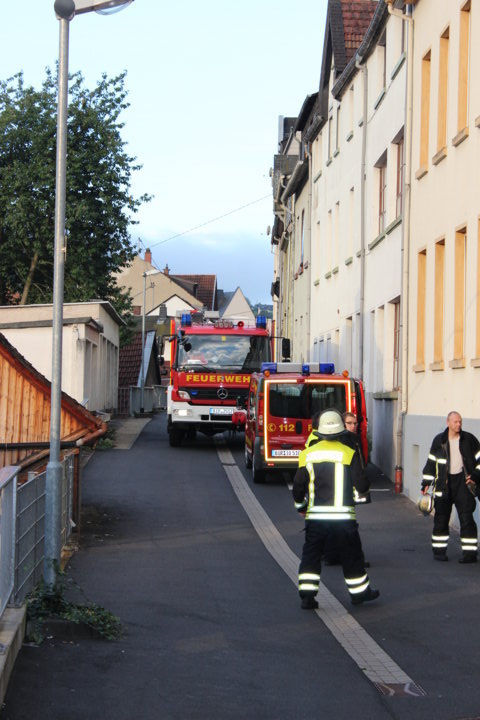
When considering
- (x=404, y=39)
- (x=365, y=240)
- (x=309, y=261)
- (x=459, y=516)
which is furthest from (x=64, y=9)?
(x=309, y=261)

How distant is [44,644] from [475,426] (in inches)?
346

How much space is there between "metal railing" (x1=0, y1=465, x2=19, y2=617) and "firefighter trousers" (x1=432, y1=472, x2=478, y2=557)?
6.62m

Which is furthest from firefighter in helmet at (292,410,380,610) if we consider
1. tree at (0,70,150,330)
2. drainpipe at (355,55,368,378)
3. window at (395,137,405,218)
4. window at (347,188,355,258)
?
tree at (0,70,150,330)

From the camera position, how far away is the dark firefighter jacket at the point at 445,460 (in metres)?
13.6

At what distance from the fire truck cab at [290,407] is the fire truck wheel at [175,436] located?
7119mm

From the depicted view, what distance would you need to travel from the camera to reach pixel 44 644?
8.11m

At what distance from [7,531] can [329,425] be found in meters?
3.48

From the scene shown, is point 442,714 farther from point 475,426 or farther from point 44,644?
point 475,426

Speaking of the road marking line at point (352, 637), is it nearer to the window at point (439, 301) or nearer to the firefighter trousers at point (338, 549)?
the firefighter trousers at point (338, 549)

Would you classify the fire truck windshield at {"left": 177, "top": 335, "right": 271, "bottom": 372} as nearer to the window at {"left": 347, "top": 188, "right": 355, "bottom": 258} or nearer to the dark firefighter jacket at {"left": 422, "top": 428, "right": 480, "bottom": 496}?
the window at {"left": 347, "top": 188, "right": 355, "bottom": 258}

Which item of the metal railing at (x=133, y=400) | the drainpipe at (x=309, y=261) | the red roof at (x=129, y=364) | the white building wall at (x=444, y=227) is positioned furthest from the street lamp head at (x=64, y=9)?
the red roof at (x=129, y=364)

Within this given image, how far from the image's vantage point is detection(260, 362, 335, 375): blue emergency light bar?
22.4 metres

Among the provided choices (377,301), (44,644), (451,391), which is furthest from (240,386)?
(44,644)

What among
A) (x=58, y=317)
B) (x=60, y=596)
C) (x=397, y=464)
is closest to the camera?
(x=60, y=596)
